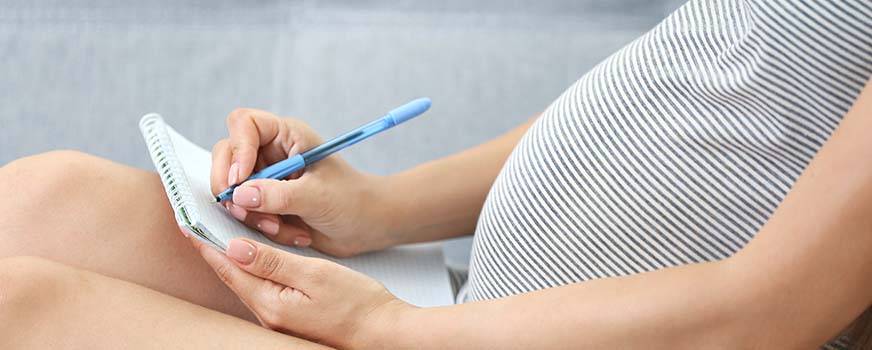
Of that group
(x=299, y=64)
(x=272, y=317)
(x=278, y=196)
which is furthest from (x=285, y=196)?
(x=299, y=64)

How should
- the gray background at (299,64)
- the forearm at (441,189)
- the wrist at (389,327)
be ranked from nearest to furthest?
1. the wrist at (389,327)
2. the forearm at (441,189)
3. the gray background at (299,64)

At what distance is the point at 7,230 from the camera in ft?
2.07

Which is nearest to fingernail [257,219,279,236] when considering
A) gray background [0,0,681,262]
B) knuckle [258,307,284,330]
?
knuckle [258,307,284,330]

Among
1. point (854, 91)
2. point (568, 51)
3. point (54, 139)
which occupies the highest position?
point (854, 91)

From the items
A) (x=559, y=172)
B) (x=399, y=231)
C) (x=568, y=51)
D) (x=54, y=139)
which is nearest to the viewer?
(x=559, y=172)

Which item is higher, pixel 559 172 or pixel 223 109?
pixel 559 172

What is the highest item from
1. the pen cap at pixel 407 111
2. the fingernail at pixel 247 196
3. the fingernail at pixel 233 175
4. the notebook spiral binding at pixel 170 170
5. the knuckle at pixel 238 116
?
the pen cap at pixel 407 111

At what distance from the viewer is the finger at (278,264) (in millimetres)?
587

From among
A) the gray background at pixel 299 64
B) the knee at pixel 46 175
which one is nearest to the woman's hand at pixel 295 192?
the knee at pixel 46 175

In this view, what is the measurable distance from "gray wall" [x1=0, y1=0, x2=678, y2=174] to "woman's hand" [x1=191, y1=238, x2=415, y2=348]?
57cm

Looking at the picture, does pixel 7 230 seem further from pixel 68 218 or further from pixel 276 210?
pixel 276 210

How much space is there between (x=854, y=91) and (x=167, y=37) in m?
1.03

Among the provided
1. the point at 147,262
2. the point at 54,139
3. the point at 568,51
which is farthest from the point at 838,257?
the point at 54,139

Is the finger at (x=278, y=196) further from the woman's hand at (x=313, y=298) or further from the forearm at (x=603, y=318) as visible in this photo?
the forearm at (x=603, y=318)
